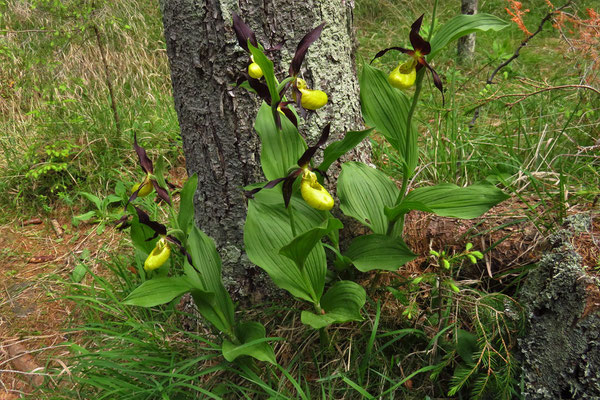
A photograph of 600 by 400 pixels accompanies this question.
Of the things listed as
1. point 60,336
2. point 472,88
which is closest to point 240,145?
point 60,336

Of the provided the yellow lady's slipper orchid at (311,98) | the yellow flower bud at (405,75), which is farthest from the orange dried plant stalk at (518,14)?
the yellow lady's slipper orchid at (311,98)

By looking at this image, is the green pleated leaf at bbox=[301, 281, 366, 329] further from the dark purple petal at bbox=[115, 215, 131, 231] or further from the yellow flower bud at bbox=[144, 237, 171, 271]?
the dark purple petal at bbox=[115, 215, 131, 231]

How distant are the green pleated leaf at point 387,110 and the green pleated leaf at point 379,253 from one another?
0.24 meters

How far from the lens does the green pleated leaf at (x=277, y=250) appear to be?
4.35ft

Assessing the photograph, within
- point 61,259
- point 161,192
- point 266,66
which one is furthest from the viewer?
point 61,259

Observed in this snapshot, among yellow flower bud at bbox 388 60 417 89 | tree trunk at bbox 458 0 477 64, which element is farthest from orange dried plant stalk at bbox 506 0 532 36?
tree trunk at bbox 458 0 477 64

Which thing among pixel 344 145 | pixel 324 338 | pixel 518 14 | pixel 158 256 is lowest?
pixel 324 338

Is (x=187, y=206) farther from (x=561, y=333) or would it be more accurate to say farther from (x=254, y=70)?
(x=561, y=333)

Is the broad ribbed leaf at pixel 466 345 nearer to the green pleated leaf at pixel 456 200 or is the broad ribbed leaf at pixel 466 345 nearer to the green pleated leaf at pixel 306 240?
the green pleated leaf at pixel 456 200

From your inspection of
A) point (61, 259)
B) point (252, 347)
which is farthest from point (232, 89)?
point (61, 259)

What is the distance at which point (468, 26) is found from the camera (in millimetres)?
1098

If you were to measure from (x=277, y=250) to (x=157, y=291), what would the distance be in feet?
1.22

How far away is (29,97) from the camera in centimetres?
353

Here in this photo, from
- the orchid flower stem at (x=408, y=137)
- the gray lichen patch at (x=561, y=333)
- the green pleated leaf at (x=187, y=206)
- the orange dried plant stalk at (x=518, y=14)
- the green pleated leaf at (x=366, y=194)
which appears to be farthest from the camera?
the orange dried plant stalk at (x=518, y=14)
